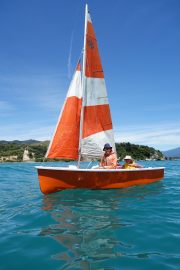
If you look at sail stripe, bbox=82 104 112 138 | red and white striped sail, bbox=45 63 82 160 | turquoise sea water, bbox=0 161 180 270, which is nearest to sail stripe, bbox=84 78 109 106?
sail stripe, bbox=82 104 112 138

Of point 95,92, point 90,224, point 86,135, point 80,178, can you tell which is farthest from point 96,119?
point 90,224

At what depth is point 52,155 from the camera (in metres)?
13.4

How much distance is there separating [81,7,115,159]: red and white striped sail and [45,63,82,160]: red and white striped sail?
438 millimetres

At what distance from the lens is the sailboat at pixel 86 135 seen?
42.0 ft

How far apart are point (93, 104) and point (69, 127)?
2.10 meters

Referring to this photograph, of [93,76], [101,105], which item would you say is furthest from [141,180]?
[93,76]

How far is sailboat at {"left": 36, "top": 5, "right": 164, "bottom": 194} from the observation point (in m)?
12.8

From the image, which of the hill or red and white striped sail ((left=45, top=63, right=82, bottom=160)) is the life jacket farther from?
the hill

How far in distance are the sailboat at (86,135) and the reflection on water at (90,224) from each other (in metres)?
0.57

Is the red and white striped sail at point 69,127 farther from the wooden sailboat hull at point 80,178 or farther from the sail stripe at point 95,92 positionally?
the wooden sailboat hull at point 80,178

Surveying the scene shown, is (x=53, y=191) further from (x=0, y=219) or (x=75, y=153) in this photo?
(x=0, y=219)

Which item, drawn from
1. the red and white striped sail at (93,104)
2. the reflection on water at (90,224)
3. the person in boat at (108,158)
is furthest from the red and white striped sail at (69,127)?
the reflection on water at (90,224)

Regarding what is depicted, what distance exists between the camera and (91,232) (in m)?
7.44

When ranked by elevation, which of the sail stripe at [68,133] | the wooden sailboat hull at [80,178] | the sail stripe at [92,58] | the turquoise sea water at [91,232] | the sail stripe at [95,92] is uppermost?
the sail stripe at [92,58]
